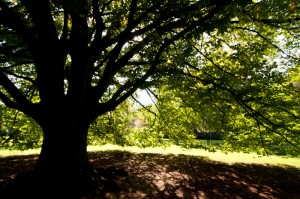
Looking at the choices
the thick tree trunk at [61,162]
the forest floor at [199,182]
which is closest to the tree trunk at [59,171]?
the thick tree trunk at [61,162]

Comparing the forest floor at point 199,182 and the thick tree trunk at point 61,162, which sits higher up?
the thick tree trunk at point 61,162

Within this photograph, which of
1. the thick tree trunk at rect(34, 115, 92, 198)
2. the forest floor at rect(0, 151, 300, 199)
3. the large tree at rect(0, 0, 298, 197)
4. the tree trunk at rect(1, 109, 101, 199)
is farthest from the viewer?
the forest floor at rect(0, 151, 300, 199)

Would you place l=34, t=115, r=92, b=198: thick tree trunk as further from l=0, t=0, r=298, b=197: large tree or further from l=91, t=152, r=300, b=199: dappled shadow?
l=91, t=152, r=300, b=199: dappled shadow

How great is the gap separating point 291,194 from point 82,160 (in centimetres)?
705

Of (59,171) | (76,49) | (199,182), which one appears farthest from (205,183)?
(76,49)

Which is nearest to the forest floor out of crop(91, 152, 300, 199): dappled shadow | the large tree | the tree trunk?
crop(91, 152, 300, 199): dappled shadow

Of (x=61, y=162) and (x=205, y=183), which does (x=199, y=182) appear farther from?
(x=61, y=162)

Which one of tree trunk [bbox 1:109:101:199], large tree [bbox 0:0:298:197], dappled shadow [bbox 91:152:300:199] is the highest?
large tree [bbox 0:0:298:197]

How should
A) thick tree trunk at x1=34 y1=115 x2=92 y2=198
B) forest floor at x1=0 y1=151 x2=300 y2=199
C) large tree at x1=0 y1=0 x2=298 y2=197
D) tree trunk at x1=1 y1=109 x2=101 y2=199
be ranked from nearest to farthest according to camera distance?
large tree at x1=0 y1=0 x2=298 y2=197 → tree trunk at x1=1 y1=109 x2=101 y2=199 → thick tree trunk at x1=34 y1=115 x2=92 y2=198 → forest floor at x1=0 y1=151 x2=300 y2=199

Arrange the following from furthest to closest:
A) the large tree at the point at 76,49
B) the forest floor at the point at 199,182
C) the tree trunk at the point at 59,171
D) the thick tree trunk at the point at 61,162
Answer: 1. the forest floor at the point at 199,182
2. the thick tree trunk at the point at 61,162
3. the tree trunk at the point at 59,171
4. the large tree at the point at 76,49

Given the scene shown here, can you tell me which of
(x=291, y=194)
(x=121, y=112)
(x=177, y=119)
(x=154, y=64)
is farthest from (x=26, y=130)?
(x=291, y=194)

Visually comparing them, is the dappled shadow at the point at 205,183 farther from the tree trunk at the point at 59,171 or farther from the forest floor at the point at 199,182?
the tree trunk at the point at 59,171

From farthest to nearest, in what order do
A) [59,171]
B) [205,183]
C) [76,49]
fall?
[205,183] < [76,49] < [59,171]

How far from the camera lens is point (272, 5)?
20.0 feet
